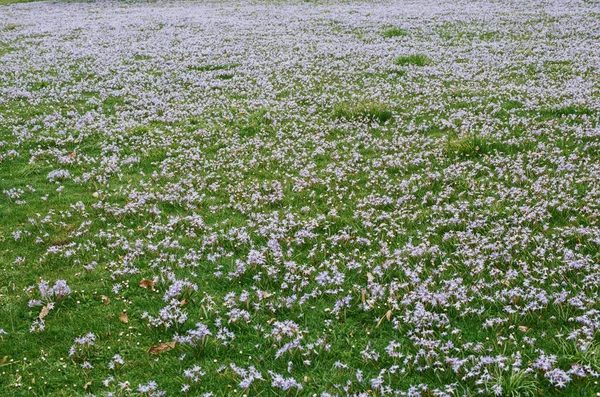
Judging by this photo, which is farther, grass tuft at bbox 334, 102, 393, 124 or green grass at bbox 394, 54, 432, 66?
green grass at bbox 394, 54, 432, 66

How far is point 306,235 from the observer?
27.2 feet

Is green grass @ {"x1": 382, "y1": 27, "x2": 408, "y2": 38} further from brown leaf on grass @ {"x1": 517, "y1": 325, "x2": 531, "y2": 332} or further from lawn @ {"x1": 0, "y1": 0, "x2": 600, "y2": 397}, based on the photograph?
brown leaf on grass @ {"x1": 517, "y1": 325, "x2": 531, "y2": 332}

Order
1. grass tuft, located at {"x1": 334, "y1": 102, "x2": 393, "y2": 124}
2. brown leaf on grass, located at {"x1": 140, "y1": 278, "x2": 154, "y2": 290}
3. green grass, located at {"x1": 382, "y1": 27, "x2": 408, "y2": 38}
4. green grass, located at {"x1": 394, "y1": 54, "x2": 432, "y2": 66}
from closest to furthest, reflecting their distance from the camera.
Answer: brown leaf on grass, located at {"x1": 140, "y1": 278, "x2": 154, "y2": 290} < grass tuft, located at {"x1": 334, "y1": 102, "x2": 393, "y2": 124} < green grass, located at {"x1": 394, "y1": 54, "x2": 432, "y2": 66} < green grass, located at {"x1": 382, "y1": 27, "x2": 408, "y2": 38}

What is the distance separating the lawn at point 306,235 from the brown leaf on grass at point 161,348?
0.03 meters

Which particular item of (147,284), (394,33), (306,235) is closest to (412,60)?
(394,33)

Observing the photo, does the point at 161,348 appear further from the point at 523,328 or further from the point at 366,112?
the point at 366,112

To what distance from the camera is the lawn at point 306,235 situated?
5664 mm

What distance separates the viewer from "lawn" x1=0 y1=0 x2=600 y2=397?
5.66 meters

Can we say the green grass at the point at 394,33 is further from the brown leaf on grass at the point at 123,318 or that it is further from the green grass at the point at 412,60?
the brown leaf on grass at the point at 123,318

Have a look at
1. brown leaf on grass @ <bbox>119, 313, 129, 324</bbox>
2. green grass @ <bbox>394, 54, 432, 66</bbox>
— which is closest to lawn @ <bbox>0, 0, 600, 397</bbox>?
brown leaf on grass @ <bbox>119, 313, 129, 324</bbox>

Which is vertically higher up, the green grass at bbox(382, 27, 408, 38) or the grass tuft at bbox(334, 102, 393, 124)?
the green grass at bbox(382, 27, 408, 38)

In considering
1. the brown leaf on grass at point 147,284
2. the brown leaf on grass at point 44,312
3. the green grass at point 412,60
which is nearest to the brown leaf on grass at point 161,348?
the brown leaf on grass at point 147,284

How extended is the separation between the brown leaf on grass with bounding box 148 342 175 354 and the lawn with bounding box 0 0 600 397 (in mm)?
29

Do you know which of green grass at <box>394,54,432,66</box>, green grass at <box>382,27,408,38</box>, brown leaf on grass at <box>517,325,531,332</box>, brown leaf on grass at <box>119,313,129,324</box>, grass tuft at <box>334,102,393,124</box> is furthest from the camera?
green grass at <box>382,27,408,38</box>
